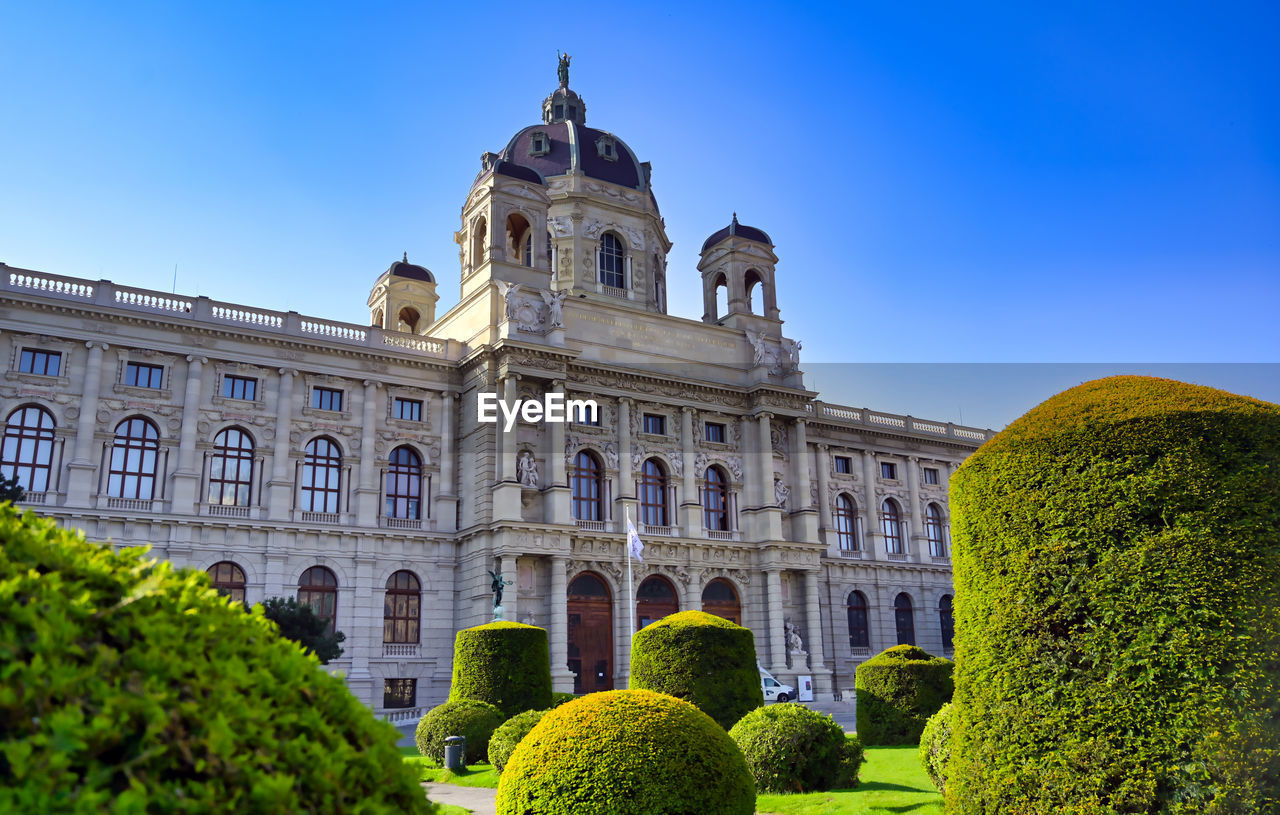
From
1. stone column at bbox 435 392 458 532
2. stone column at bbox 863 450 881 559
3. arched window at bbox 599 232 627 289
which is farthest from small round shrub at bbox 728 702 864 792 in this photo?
stone column at bbox 863 450 881 559

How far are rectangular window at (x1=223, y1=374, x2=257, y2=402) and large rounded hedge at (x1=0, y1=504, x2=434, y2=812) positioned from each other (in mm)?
36576

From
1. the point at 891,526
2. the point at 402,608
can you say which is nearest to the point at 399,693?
the point at 402,608

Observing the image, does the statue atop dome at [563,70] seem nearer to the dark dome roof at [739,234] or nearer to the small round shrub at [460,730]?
the dark dome roof at [739,234]

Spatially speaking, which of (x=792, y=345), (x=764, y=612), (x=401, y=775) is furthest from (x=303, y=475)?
(x=401, y=775)

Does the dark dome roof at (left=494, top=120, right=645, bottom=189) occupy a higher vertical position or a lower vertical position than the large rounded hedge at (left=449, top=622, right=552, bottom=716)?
higher

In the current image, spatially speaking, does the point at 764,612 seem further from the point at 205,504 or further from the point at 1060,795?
the point at 1060,795

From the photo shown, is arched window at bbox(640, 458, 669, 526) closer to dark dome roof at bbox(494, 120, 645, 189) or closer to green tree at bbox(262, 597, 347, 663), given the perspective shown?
green tree at bbox(262, 597, 347, 663)

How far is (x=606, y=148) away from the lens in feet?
184

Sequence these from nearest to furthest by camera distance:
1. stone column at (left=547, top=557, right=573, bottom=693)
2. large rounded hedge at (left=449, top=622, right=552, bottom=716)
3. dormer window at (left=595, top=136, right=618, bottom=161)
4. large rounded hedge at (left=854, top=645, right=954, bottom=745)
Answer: large rounded hedge at (left=854, top=645, right=954, bottom=745) < large rounded hedge at (left=449, top=622, right=552, bottom=716) < stone column at (left=547, top=557, right=573, bottom=693) < dormer window at (left=595, top=136, right=618, bottom=161)

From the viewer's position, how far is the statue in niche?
41.0 meters

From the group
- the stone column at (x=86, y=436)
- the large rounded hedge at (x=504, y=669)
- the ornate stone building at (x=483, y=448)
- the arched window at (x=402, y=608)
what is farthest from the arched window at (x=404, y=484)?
the large rounded hedge at (x=504, y=669)

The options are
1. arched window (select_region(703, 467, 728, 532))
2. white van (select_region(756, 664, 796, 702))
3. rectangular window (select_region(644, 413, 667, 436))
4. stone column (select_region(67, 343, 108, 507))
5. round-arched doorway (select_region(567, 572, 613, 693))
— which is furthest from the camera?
arched window (select_region(703, 467, 728, 532))
